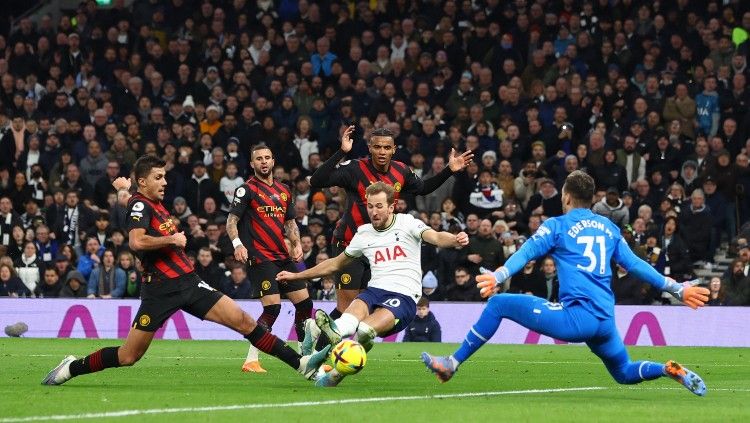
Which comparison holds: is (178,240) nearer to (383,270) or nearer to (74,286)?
(383,270)

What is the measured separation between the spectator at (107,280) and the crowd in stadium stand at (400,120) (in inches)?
1.5

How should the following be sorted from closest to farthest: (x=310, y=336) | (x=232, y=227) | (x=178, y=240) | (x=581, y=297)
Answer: (x=581, y=297) < (x=178, y=240) < (x=310, y=336) < (x=232, y=227)

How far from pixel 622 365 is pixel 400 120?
608 inches

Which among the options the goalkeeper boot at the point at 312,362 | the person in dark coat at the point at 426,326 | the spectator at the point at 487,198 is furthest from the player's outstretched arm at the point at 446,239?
the spectator at the point at 487,198

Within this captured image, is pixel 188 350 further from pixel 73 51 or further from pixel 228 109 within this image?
pixel 73 51

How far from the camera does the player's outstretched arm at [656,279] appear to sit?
11.3 m

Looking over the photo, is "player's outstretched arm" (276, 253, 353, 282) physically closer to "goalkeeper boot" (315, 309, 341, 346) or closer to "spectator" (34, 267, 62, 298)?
"goalkeeper boot" (315, 309, 341, 346)

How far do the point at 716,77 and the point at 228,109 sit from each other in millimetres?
9400

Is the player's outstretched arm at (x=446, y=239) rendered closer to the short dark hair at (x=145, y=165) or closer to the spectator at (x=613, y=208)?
the short dark hair at (x=145, y=165)

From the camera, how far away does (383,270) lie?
12656mm

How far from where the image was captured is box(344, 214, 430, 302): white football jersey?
1262 cm

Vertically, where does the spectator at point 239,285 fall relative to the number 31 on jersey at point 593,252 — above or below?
below

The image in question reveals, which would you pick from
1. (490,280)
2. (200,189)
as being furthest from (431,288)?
(490,280)

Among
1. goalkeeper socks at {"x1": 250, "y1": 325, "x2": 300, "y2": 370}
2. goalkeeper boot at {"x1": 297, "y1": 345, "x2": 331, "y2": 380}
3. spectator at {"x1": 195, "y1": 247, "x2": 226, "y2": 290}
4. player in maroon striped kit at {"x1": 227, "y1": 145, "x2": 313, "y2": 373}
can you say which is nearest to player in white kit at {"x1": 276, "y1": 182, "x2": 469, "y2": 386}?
goalkeeper boot at {"x1": 297, "y1": 345, "x2": 331, "y2": 380}
